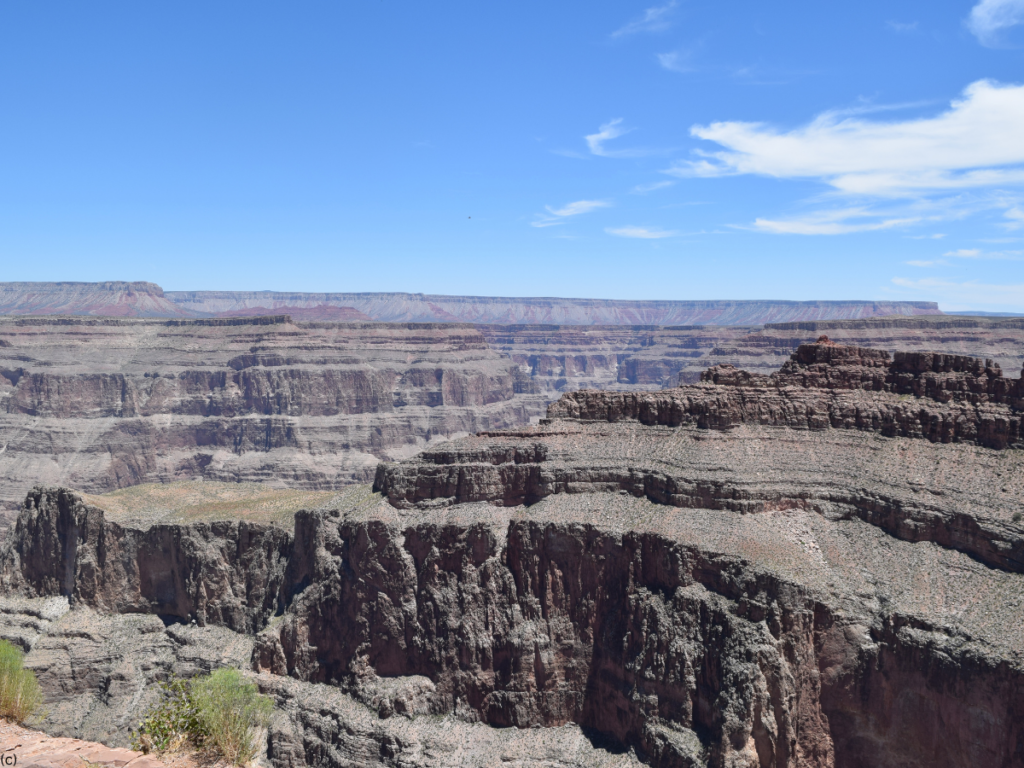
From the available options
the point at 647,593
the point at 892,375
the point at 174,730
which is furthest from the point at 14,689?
the point at 892,375

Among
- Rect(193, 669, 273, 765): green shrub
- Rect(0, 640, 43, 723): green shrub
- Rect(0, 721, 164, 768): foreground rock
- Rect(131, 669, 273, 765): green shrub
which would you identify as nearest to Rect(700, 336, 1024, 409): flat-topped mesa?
Rect(193, 669, 273, 765): green shrub

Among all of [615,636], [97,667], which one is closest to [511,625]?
[615,636]

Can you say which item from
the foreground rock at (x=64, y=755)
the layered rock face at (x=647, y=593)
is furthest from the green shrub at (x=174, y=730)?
the layered rock face at (x=647, y=593)

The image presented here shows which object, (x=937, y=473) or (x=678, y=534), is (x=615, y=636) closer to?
(x=678, y=534)

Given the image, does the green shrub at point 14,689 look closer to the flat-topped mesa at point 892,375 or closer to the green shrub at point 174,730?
the green shrub at point 174,730

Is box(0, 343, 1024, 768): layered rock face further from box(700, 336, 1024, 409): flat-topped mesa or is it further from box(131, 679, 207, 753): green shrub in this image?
box(131, 679, 207, 753): green shrub

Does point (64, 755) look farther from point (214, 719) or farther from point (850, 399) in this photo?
point (850, 399)
